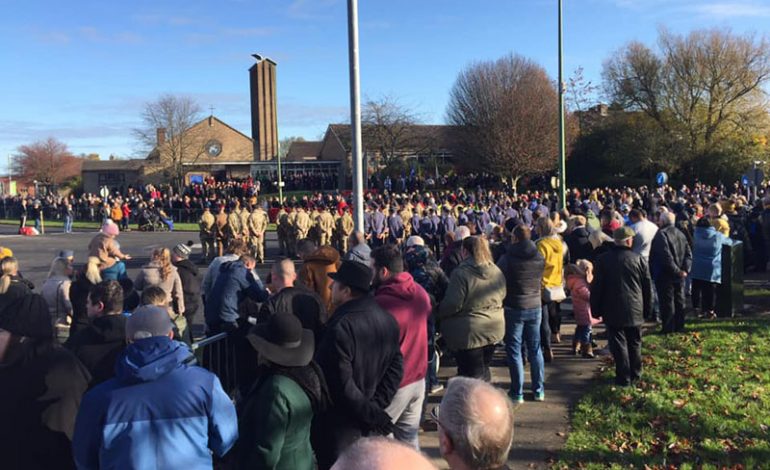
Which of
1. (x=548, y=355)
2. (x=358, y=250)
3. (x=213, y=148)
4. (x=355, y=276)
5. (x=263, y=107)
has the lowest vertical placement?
(x=548, y=355)

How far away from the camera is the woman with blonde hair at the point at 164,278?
24.1 feet

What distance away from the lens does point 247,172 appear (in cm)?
6894

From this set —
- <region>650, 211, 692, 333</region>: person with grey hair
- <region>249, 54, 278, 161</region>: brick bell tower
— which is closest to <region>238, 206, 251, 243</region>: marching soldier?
<region>650, 211, 692, 333</region>: person with grey hair

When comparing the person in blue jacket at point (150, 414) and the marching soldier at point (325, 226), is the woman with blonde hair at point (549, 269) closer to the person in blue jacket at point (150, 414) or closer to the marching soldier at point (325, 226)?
the person in blue jacket at point (150, 414)

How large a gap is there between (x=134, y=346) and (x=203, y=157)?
6610cm

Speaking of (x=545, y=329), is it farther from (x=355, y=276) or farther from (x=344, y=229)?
(x=344, y=229)

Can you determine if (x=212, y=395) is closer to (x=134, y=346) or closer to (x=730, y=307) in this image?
(x=134, y=346)

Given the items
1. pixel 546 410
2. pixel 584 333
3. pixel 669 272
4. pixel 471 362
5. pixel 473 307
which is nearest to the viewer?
pixel 473 307

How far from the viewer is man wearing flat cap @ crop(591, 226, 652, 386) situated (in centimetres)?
727


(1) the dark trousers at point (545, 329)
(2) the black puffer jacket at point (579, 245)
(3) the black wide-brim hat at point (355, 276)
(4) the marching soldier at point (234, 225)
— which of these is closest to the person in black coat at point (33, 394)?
(3) the black wide-brim hat at point (355, 276)

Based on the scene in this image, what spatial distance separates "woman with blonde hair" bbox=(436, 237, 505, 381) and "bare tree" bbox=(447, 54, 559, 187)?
42.4m

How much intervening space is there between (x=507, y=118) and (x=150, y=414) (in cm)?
4844

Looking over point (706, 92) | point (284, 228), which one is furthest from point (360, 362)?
point (706, 92)

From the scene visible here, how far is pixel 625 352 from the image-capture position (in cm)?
739
